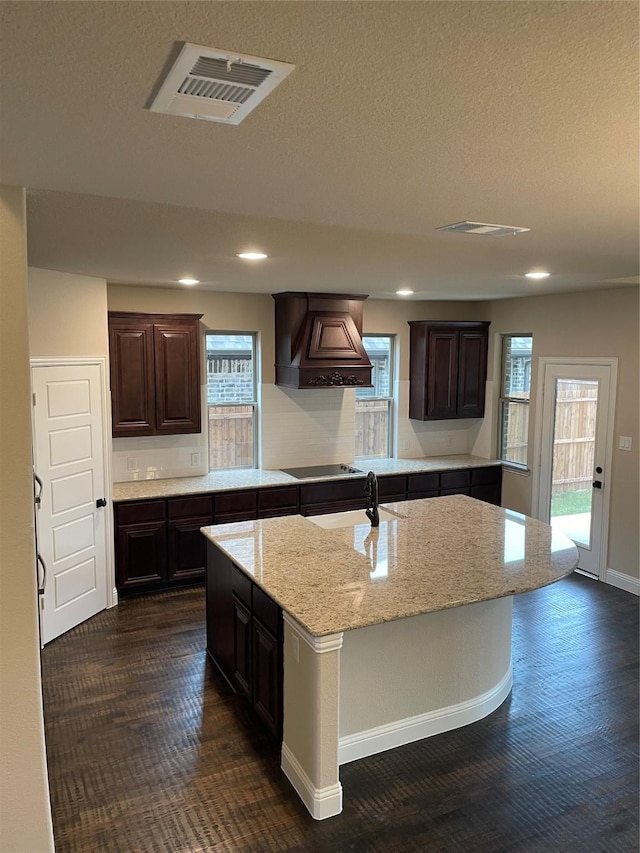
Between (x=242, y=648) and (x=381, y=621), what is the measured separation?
4.06 ft

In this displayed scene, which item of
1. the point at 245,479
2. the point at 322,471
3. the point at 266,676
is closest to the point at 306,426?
the point at 322,471

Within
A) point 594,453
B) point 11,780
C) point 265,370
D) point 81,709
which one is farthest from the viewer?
point 265,370

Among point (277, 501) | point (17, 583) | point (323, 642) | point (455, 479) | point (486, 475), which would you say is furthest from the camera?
point (486, 475)

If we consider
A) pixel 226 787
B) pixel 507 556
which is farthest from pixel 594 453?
pixel 226 787

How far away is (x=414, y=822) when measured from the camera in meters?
2.76

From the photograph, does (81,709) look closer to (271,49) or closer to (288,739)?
(288,739)

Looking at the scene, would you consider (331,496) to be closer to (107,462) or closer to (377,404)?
(377,404)

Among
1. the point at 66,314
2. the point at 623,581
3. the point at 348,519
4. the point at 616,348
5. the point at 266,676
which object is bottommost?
the point at 623,581

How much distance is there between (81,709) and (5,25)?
3.60 meters

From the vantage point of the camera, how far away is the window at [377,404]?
686 cm

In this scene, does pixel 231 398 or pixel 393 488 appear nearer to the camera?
pixel 231 398

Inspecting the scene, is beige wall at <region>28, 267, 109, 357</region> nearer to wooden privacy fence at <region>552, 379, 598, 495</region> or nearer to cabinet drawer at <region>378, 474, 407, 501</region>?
cabinet drawer at <region>378, 474, 407, 501</region>

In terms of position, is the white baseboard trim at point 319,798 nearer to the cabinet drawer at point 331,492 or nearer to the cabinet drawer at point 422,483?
the cabinet drawer at point 331,492

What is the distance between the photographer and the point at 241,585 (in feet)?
11.7
